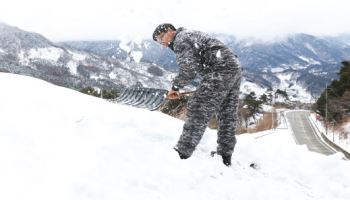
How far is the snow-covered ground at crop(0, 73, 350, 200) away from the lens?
11.5 ft

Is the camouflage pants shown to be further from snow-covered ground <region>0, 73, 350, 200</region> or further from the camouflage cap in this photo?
the camouflage cap

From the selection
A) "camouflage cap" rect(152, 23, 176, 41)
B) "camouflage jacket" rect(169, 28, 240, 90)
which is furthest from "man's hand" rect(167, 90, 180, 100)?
"camouflage cap" rect(152, 23, 176, 41)

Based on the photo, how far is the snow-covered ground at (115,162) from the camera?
350 centimetres

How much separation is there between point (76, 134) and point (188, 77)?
54.3 inches

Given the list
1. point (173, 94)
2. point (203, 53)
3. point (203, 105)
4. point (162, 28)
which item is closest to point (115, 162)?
point (173, 94)

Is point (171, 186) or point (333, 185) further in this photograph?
point (333, 185)

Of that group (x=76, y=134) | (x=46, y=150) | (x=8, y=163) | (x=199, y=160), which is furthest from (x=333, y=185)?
(x=8, y=163)

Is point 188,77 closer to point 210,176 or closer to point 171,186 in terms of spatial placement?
point 210,176

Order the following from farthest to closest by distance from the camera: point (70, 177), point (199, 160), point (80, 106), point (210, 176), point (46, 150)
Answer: point (80, 106) < point (199, 160) < point (210, 176) < point (46, 150) < point (70, 177)

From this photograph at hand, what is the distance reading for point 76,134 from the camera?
4.55 metres

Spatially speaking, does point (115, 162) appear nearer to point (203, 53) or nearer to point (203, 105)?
point (203, 105)

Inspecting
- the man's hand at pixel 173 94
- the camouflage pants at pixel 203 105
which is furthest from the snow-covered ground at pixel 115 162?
the man's hand at pixel 173 94

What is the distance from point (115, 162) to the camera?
4.06m

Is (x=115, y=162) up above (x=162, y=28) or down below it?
below
